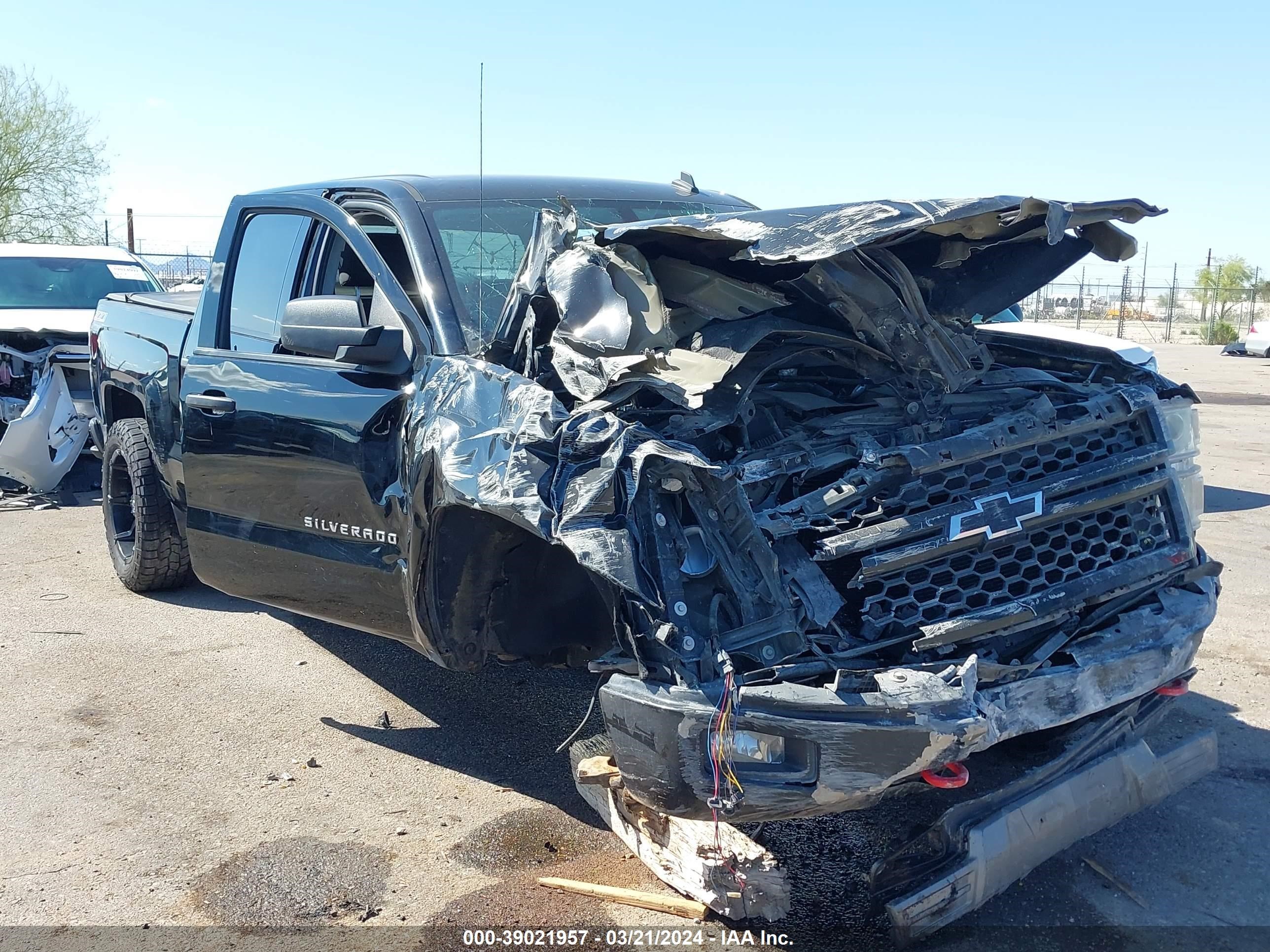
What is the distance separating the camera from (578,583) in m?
3.59

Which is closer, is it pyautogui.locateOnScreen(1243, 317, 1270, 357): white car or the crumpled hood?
the crumpled hood

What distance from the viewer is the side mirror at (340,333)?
3.60 m

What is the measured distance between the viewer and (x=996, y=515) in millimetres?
3004

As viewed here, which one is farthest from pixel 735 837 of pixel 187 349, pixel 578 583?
pixel 187 349

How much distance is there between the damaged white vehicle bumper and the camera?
8.70 m

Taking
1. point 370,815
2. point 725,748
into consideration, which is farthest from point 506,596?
point 725,748

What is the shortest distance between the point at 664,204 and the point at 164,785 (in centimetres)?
296

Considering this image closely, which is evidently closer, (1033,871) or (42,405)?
(1033,871)

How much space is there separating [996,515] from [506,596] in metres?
1.51

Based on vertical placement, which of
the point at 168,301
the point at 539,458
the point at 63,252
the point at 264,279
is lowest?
the point at 539,458

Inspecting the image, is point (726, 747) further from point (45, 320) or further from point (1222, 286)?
point (1222, 286)

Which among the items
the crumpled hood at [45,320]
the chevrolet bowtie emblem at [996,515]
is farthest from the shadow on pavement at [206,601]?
the chevrolet bowtie emblem at [996,515]

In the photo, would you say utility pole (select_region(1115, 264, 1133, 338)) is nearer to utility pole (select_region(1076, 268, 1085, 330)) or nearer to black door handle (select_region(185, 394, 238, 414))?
utility pole (select_region(1076, 268, 1085, 330))

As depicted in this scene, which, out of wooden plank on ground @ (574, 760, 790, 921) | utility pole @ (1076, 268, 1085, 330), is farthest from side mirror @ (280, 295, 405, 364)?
utility pole @ (1076, 268, 1085, 330)
